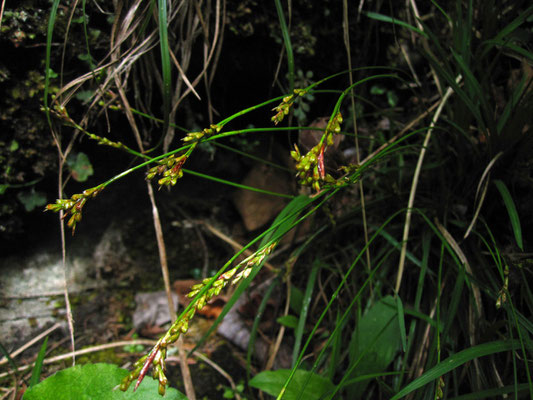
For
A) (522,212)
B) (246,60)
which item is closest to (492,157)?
(522,212)

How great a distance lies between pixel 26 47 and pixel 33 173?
1.43 feet

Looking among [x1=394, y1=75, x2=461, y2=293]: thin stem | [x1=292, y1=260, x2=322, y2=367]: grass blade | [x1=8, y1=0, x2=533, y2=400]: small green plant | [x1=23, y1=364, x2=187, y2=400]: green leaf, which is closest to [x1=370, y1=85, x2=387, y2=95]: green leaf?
[x1=8, y1=0, x2=533, y2=400]: small green plant

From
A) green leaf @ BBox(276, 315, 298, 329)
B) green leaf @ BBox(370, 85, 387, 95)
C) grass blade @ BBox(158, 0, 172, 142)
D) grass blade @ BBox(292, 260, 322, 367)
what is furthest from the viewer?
green leaf @ BBox(370, 85, 387, 95)

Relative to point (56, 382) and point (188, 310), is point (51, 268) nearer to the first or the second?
point (56, 382)

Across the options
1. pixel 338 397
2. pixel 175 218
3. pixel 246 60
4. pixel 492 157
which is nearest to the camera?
pixel 338 397

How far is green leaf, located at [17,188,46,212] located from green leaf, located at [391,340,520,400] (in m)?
1.33

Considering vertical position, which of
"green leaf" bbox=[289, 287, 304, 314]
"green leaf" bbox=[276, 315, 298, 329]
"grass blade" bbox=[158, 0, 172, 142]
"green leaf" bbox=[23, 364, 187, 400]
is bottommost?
"green leaf" bbox=[276, 315, 298, 329]

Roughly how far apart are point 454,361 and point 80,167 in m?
1.32

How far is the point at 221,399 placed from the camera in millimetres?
1188

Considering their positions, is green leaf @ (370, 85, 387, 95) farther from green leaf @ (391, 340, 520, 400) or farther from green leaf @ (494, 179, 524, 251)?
green leaf @ (391, 340, 520, 400)

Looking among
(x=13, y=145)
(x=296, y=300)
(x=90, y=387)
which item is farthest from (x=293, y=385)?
(x=13, y=145)

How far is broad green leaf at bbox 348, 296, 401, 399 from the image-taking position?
1.01 m

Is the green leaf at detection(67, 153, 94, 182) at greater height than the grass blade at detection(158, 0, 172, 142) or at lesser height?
lesser

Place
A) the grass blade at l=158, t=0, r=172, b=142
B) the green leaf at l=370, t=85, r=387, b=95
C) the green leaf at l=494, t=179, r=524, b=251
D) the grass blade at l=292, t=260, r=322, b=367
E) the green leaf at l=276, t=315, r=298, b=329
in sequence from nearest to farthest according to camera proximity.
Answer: the grass blade at l=158, t=0, r=172, b=142
the green leaf at l=494, t=179, r=524, b=251
the grass blade at l=292, t=260, r=322, b=367
the green leaf at l=276, t=315, r=298, b=329
the green leaf at l=370, t=85, r=387, b=95
